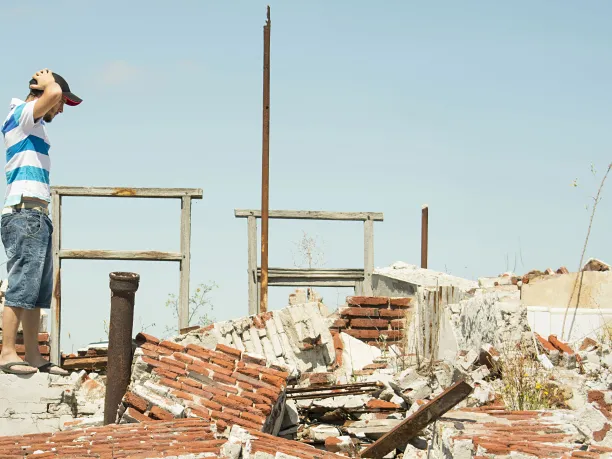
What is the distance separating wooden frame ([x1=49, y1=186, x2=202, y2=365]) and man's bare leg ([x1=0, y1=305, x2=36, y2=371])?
246 centimetres

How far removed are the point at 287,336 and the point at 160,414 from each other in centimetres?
286

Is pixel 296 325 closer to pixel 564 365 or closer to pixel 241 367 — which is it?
pixel 241 367

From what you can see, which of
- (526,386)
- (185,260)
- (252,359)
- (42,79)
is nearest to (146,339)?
(252,359)

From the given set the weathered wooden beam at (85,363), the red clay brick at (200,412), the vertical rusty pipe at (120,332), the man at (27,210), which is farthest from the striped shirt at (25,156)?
the weathered wooden beam at (85,363)

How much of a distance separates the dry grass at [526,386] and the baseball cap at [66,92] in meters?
4.42

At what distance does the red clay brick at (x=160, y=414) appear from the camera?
6406 mm

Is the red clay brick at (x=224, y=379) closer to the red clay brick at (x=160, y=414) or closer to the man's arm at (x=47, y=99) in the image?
the red clay brick at (x=160, y=414)

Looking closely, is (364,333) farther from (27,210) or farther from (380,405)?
(27,210)

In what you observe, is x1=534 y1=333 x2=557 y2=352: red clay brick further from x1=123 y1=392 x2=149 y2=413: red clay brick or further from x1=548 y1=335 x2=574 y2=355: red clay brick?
x1=123 y1=392 x2=149 y2=413: red clay brick

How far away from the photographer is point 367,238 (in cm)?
1072

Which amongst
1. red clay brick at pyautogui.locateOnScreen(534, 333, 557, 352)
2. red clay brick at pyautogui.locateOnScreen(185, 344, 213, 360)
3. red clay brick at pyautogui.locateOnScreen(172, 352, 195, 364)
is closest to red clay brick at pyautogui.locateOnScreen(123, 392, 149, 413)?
red clay brick at pyautogui.locateOnScreen(172, 352, 195, 364)

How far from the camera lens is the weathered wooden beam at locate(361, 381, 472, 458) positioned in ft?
18.9

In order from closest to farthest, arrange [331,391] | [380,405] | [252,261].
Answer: [380,405] < [331,391] < [252,261]

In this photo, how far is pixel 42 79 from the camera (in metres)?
6.75
